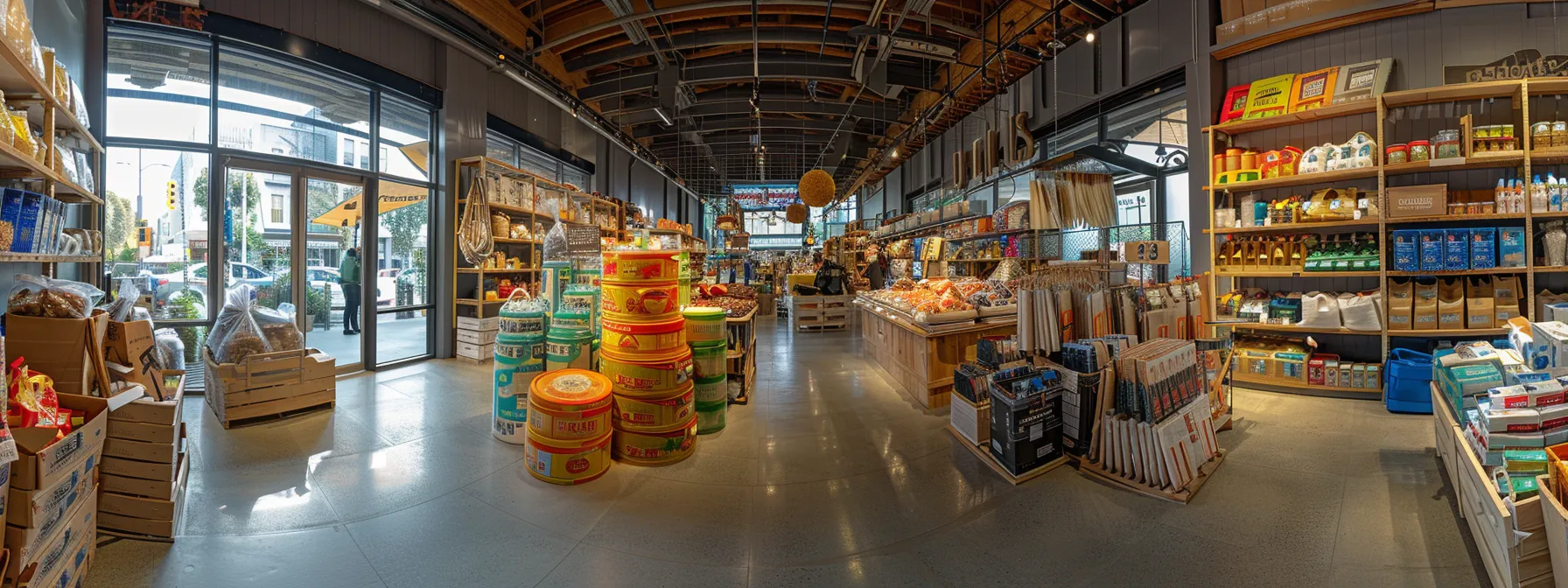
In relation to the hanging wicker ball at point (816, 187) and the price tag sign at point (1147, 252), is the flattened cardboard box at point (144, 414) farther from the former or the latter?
the hanging wicker ball at point (816, 187)

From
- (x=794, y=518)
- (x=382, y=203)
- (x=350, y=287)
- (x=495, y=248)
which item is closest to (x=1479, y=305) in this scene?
(x=794, y=518)

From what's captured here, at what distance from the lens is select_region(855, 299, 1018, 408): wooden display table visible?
14.8ft

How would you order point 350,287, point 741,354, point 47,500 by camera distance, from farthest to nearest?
point 350,287 < point 741,354 < point 47,500

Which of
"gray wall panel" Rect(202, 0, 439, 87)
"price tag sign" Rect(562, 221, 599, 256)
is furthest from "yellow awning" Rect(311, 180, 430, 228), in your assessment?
"price tag sign" Rect(562, 221, 599, 256)

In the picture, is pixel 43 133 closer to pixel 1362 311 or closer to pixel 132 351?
pixel 132 351

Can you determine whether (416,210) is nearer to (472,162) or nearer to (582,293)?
(472,162)

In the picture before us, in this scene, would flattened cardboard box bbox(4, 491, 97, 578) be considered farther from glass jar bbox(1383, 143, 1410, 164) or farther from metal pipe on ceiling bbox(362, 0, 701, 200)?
glass jar bbox(1383, 143, 1410, 164)

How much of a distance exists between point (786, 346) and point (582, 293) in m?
4.31

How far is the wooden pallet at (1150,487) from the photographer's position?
2.75m

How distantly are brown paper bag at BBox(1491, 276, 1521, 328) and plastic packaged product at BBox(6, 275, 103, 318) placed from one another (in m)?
9.26

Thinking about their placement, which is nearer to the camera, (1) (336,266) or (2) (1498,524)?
(2) (1498,524)

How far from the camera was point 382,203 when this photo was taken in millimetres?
6348

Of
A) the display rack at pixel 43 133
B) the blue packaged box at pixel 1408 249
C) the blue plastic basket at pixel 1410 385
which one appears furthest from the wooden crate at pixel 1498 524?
the display rack at pixel 43 133

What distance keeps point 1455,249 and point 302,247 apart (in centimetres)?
1041
